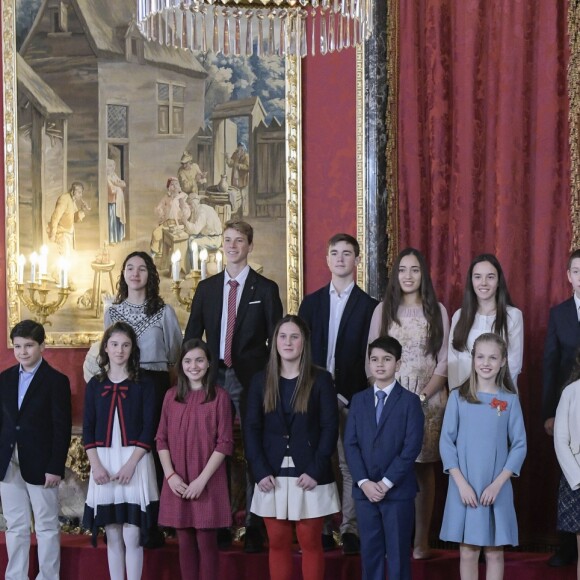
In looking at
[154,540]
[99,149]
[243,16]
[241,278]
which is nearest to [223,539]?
[154,540]

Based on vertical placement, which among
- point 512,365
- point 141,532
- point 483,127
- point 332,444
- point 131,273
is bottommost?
point 141,532

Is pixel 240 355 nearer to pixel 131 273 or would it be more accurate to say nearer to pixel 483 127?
pixel 131 273

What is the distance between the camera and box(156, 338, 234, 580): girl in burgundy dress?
434cm

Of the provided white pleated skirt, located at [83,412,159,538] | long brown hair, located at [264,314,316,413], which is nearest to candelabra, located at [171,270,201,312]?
white pleated skirt, located at [83,412,159,538]

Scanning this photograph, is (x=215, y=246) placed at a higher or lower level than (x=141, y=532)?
higher

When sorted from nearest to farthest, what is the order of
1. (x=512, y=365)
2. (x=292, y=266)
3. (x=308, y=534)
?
(x=308, y=534), (x=512, y=365), (x=292, y=266)

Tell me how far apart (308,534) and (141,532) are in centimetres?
79

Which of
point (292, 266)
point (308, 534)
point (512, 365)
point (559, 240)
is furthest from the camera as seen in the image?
point (292, 266)

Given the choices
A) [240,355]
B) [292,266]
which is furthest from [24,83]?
[240,355]

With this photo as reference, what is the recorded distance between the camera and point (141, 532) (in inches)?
177

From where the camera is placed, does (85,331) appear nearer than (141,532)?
No

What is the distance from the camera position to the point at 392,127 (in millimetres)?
5543

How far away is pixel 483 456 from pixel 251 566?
1.31 meters

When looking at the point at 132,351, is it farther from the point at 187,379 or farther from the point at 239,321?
the point at 239,321
